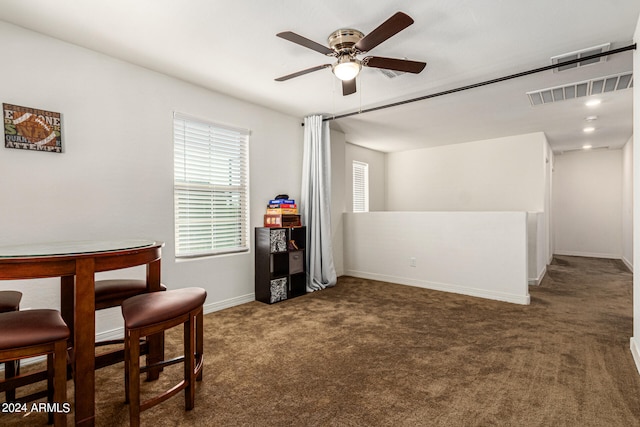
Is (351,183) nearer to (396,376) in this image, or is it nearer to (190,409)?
(396,376)

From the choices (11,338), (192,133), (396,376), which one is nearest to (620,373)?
(396,376)

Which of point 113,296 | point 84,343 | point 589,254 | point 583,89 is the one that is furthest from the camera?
point 589,254

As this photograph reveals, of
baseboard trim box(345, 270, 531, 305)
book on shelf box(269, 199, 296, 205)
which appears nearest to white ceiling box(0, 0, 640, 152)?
book on shelf box(269, 199, 296, 205)

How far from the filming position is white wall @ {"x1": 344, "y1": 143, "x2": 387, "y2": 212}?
6.49 m

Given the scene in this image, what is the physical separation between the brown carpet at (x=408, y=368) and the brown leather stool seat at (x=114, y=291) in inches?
21.1

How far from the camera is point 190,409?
1.82 m

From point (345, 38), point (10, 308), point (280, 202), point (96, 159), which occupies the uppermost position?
point (345, 38)

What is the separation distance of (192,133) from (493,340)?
3.55 m

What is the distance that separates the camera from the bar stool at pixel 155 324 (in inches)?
61.3

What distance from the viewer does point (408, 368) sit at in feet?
7.63

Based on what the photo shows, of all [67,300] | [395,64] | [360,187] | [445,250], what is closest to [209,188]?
[67,300]

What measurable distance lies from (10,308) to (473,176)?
6.68 meters

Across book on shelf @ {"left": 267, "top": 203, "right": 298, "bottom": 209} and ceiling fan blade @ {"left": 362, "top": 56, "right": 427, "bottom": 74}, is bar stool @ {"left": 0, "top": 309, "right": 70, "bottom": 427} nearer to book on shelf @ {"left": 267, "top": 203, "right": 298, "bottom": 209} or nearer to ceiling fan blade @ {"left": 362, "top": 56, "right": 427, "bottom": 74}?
ceiling fan blade @ {"left": 362, "top": 56, "right": 427, "bottom": 74}

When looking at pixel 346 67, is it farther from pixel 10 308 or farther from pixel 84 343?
pixel 10 308
